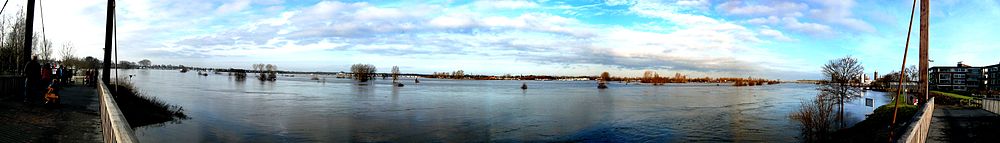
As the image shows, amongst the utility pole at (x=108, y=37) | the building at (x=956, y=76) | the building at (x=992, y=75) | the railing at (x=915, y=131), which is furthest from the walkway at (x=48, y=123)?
the building at (x=956, y=76)

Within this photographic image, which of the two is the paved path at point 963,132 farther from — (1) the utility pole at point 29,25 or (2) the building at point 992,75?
(2) the building at point 992,75

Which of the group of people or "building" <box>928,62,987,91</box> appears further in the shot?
"building" <box>928,62,987,91</box>

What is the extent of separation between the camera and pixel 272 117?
1105 inches

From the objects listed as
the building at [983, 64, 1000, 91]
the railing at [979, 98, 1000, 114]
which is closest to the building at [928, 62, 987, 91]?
the building at [983, 64, 1000, 91]

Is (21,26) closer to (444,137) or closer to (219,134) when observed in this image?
(219,134)

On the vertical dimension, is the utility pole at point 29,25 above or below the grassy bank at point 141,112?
above

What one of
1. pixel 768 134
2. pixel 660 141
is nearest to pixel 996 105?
pixel 768 134

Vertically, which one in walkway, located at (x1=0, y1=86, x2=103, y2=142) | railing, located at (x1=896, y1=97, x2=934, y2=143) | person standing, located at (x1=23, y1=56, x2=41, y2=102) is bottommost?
walkway, located at (x1=0, y1=86, x2=103, y2=142)

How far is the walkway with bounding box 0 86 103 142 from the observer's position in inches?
374

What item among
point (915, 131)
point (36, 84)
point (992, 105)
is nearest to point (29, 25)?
point (36, 84)

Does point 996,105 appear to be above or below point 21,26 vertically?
below

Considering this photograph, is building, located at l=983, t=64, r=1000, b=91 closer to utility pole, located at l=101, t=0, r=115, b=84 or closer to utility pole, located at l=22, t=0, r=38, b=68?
utility pole, located at l=101, t=0, r=115, b=84

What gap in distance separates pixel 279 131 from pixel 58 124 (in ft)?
37.1

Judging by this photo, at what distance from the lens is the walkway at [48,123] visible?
950cm
